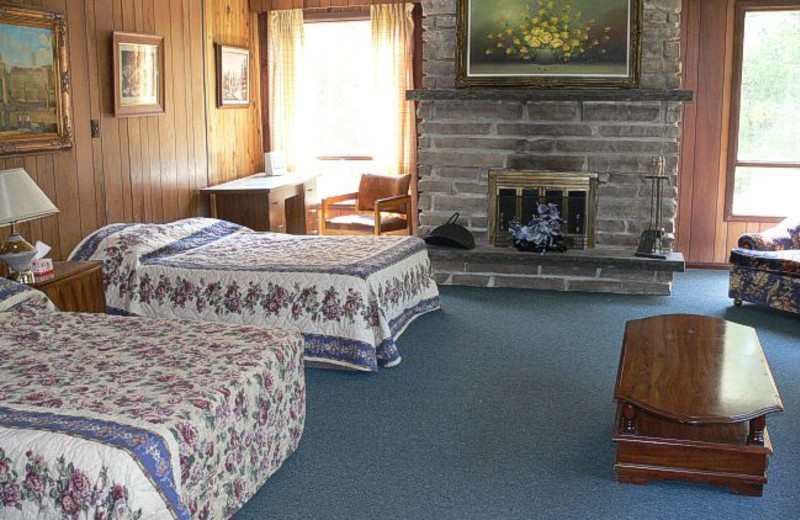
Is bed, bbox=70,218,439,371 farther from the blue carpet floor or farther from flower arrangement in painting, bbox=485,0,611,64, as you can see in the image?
flower arrangement in painting, bbox=485,0,611,64

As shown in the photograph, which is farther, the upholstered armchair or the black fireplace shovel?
the black fireplace shovel

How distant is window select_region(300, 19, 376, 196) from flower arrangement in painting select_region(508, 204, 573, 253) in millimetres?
1968

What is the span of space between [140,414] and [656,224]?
4.92 metres

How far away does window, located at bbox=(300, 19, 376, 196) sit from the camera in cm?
805

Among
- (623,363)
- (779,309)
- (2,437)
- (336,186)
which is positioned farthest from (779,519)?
(336,186)

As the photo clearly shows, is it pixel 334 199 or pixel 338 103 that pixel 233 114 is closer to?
pixel 338 103

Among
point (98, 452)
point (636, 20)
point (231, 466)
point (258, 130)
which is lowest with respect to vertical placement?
point (231, 466)

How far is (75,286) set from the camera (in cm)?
449

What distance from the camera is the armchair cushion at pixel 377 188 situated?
7.55 metres

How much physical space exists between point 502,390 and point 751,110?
4.14 meters

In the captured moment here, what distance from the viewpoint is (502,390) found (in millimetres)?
4453

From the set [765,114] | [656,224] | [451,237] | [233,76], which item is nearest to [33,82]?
[233,76]

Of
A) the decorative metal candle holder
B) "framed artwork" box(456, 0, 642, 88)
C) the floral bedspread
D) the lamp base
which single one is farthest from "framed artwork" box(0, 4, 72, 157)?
the decorative metal candle holder

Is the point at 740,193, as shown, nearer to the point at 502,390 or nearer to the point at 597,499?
the point at 502,390
